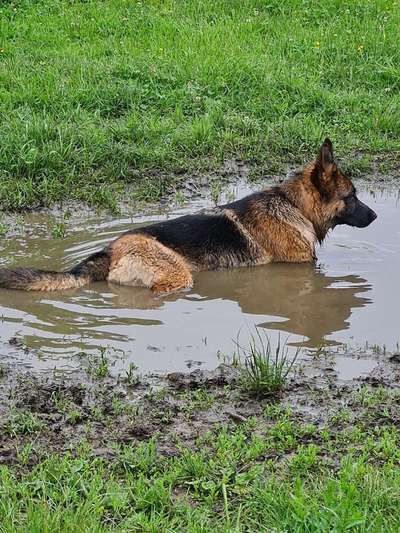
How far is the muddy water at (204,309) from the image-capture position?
20.8ft

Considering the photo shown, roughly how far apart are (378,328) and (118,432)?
7.91ft

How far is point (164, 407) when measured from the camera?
A: 5.41 meters

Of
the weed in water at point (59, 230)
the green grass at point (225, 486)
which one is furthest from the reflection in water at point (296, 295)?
the green grass at point (225, 486)

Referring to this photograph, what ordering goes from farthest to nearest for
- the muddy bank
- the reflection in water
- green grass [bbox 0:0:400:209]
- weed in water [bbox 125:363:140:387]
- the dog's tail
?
green grass [bbox 0:0:400:209] < the dog's tail < the reflection in water < weed in water [bbox 125:363:140:387] < the muddy bank

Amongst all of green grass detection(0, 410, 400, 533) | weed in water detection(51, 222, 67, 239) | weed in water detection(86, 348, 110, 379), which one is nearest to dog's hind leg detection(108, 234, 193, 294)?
weed in water detection(51, 222, 67, 239)

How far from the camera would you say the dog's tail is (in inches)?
281

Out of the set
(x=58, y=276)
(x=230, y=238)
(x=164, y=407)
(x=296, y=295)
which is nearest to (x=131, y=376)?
(x=164, y=407)

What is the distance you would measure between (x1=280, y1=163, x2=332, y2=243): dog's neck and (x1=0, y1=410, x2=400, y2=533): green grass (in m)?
3.58

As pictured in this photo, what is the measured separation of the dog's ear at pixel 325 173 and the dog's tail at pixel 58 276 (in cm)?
201

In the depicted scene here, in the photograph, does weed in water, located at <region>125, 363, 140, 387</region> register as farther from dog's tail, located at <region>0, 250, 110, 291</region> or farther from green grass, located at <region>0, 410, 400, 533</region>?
dog's tail, located at <region>0, 250, 110, 291</region>

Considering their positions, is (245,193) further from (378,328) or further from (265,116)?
(378,328)

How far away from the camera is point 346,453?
4.89 m

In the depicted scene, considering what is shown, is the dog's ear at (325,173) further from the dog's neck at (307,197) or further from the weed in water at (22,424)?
the weed in water at (22,424)

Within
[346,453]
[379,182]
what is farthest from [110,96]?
[346,453]
